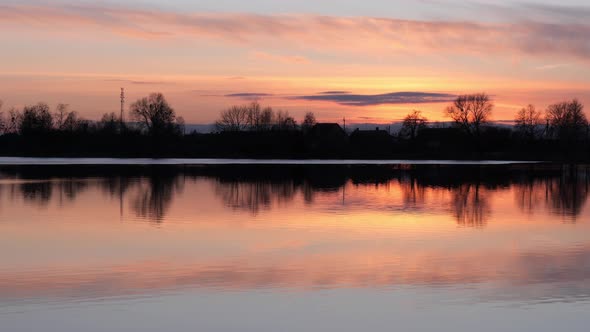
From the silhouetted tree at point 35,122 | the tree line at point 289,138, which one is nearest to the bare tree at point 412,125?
the tree line at point 289,138

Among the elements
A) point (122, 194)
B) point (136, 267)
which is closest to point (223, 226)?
point (136, 267)

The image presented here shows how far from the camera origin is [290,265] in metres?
13.2

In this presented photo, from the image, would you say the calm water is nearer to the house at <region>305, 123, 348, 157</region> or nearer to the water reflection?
Result: the water reflection

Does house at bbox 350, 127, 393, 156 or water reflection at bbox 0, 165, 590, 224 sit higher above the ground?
house at bbox 350, 127, 393, 156

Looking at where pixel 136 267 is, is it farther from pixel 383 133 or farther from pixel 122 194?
pixel 383 133

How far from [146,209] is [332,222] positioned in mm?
6049

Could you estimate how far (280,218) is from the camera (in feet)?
67.3

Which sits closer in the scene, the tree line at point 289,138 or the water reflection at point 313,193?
the water reflection at point 313,193

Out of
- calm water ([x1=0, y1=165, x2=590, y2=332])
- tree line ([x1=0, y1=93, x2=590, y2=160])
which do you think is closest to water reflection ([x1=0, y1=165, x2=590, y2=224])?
calm water ([x1=0, y1=165, x2=590, y2=332])

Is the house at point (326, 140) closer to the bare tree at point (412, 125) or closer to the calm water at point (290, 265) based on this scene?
the bare tree at point (412, 125)

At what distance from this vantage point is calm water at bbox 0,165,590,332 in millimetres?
9578

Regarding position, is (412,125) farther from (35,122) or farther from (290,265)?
(290,265)

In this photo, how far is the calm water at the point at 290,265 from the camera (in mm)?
9578

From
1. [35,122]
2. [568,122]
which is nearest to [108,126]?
[35,122]
